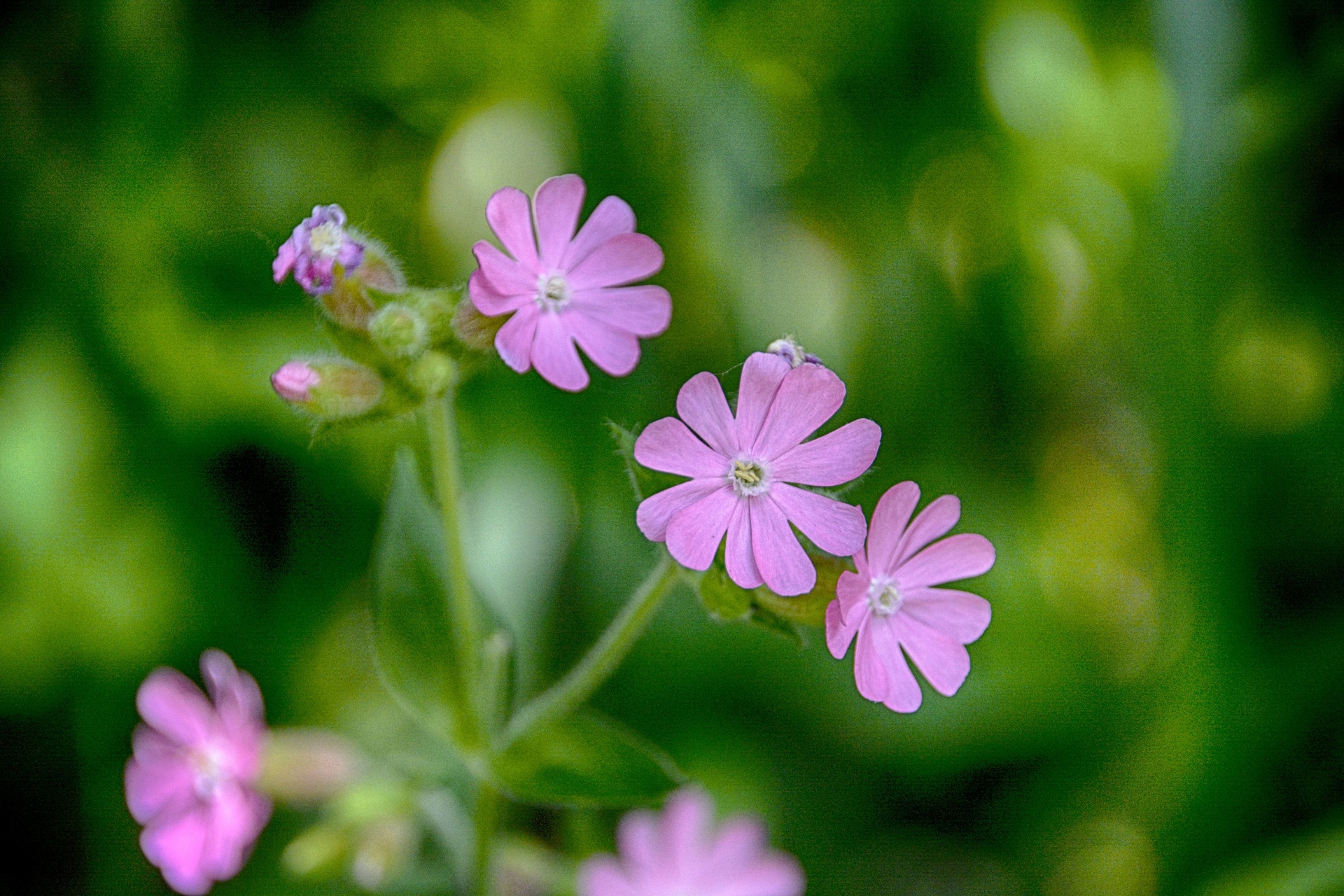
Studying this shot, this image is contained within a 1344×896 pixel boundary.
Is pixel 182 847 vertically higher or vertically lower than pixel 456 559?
lower

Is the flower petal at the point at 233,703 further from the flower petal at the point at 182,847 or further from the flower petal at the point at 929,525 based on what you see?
the flower petal at the point at 929,525

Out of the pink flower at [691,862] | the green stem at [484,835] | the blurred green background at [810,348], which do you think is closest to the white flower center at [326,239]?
the green stem at [484,835]

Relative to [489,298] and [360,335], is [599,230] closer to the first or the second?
[489,298]

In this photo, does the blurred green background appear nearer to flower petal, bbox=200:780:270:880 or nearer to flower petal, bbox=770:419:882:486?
flower petal, bbox=200:780:270:880

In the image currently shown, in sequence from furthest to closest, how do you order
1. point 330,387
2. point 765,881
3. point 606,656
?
point 765,881 → point 606,656 → point 330,387

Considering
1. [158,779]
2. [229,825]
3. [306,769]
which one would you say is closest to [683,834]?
[306,769]

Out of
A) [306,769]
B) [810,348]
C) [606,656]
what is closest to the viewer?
[606,656]

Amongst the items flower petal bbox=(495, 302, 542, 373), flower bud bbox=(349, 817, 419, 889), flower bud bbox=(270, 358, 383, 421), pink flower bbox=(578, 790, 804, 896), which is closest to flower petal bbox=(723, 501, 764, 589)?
flower petal bbox=(495, 302, 542, 373)
